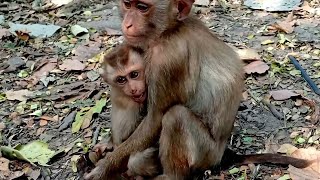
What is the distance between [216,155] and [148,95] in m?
0.84

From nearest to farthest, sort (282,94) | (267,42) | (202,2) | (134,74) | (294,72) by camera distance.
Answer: (134,74), (282,94), (294,72), (267,42), (202,2)

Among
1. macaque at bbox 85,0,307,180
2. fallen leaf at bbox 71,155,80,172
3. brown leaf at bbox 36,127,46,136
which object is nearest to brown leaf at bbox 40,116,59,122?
brown leaf at bbox 36,127,46,136

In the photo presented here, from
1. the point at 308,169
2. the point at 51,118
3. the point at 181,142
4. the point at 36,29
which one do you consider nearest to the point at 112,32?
the point at 36,29

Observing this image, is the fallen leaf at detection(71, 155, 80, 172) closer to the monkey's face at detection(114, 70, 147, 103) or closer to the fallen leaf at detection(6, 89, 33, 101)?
the monkey's face at detection(114, 70, 147, 103)

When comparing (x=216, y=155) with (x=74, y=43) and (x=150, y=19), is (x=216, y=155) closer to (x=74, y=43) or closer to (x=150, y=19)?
(x=150, y=19)

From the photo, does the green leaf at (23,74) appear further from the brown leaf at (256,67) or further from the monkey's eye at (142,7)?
the monkey's eye at (142,7)

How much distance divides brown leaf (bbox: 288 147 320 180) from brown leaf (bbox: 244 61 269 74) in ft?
5.38

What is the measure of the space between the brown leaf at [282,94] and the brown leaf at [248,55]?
0.78 metres

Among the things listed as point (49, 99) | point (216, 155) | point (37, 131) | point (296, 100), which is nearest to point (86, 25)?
point (49, 99)

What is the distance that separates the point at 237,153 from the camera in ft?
21.5

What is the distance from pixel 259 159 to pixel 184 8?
5.05 feet

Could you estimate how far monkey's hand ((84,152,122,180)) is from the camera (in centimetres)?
604

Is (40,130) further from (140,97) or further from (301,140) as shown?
(301,140)

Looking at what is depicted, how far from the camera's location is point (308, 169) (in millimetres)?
6137
